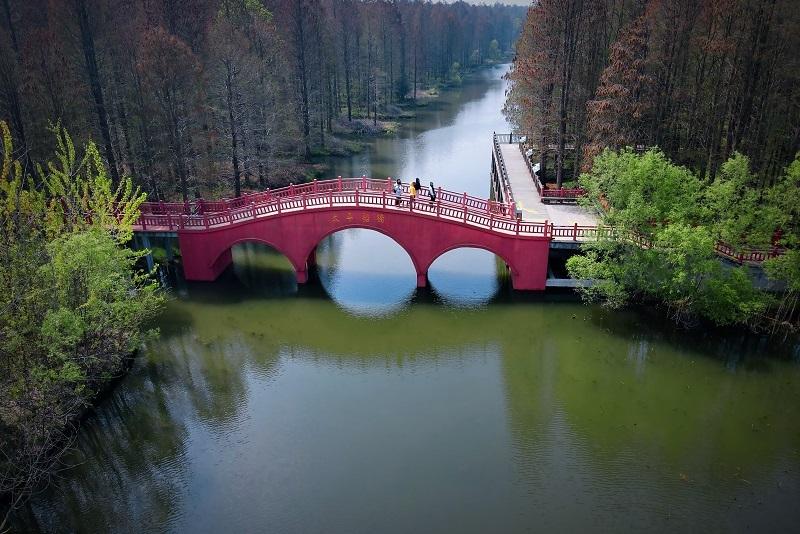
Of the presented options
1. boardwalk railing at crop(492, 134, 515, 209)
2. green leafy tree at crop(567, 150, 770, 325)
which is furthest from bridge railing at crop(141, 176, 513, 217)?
green leafy tree at crop(567, 150, 770, 325)

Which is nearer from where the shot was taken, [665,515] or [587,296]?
[665,515]

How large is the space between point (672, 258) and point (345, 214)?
41.7ft

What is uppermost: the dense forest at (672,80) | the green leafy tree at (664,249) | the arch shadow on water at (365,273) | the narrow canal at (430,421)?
the dense forest at (672,80)

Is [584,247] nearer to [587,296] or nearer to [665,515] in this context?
[587,296]

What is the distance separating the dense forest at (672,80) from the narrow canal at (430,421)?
1015cm

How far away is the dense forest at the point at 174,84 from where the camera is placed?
1042 inches

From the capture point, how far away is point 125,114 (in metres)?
30.7

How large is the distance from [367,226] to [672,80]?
56.1 feet

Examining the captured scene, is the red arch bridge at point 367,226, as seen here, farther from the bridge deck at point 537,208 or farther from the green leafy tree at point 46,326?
the green leafy tree at point 46,326

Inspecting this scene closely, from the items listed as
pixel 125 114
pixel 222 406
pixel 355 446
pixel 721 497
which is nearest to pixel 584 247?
pixel 721 497

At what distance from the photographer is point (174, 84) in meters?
28.3

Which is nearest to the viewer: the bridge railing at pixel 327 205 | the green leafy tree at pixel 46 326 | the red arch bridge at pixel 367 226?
the green leafy tree at pixel 46 326

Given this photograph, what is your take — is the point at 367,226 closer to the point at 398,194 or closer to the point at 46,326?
the point at 398,194

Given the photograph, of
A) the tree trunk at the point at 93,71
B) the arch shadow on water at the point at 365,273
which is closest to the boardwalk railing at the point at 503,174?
the arch shadow on water at the point at 365,273
